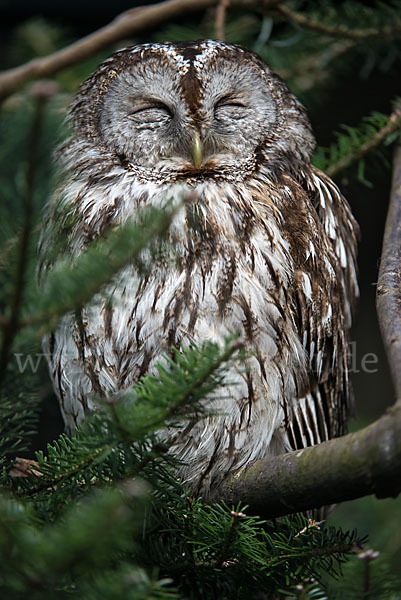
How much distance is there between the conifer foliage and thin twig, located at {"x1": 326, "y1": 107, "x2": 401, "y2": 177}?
1.00 metres

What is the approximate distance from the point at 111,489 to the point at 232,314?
55cm

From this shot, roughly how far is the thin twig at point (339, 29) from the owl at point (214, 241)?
1.25ft

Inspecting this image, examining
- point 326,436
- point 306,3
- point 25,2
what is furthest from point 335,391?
point 25,2

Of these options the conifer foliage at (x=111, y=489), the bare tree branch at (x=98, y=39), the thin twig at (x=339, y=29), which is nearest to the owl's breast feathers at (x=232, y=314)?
the conifer foliage at (x=111, y=489)

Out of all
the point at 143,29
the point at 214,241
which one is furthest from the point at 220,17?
the point at 214,241

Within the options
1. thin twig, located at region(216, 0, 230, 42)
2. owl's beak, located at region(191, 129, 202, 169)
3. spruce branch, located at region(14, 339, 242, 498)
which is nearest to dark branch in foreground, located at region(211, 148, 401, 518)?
spruce branch, located at region(14, 339, 242, 498)

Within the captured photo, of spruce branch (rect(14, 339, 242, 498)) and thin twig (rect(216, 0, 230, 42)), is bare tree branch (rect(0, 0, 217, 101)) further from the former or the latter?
spruce branch (rect(14, 339, 242, 498))

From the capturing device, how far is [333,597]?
854mm

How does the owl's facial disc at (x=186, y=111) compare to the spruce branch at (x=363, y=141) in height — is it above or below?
above

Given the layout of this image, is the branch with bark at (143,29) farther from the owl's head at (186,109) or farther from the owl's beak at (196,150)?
the owl's beak at (196,150)

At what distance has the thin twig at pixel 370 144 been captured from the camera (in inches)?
61.6

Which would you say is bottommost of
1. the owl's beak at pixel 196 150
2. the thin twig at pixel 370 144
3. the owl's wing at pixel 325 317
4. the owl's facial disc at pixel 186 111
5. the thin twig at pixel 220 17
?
the owl's wing at pixel 325 317

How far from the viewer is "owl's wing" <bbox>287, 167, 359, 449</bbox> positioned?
4.36ft

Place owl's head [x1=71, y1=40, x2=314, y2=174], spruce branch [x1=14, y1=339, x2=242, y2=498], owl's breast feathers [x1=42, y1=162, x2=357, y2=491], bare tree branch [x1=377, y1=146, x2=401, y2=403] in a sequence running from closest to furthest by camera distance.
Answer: spruce branch [x1=14, y1=339, x2=242, y2=498], bare tree branch [x1=377, y1=146, x2=401, y2=403], owl's breast feathers [x1=42, y1=162, x2=357, y2=491], owl's head [x1=71, y1=40, x2=314, y2=174]
